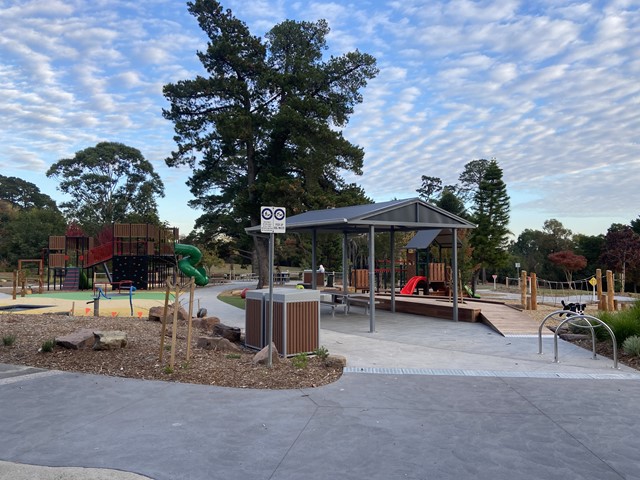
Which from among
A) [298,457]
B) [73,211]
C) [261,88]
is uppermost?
Result: [261,88]

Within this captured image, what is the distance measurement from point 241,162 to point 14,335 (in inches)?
981

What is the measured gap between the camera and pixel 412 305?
1570 centimetres

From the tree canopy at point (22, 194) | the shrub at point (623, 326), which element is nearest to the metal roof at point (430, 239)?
the shrub at point (623, 326)

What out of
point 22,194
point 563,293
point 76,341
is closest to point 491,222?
point 563,293

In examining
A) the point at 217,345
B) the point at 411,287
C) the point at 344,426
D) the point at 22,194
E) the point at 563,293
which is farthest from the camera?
the point at 22,194

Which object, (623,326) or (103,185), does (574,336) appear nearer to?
(623,326)

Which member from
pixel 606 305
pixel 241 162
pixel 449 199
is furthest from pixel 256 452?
pixel 449 199

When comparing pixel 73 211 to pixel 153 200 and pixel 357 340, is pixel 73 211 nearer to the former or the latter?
pixel 153 200

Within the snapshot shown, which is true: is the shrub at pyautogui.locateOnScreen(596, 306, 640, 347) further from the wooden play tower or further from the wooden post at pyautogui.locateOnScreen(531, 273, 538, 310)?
the wooden play tower

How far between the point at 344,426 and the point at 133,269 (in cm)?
2825

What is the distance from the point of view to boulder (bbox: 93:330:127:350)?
777 cm

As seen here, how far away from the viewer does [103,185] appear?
58.7 m

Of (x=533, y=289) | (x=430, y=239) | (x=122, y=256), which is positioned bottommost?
(x=533, y=289)

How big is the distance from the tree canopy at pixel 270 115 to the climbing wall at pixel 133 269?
569 centimetres
